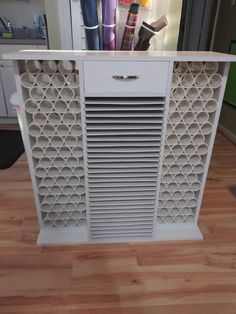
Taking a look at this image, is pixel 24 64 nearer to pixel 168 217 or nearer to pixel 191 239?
pixel 168 217

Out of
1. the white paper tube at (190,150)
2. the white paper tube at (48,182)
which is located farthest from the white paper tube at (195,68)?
the white paper tube at (48,182)

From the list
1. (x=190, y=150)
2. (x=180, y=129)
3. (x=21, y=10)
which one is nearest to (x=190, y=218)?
(x=190, y=150)

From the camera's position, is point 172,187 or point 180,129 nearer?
point 180,129

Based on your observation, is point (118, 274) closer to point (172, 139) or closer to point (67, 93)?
point (172, 139)

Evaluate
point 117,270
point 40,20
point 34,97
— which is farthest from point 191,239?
point 40,20

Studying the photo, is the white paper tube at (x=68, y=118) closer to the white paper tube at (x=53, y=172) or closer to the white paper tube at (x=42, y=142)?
the white paper tube at (x=42, y=142)

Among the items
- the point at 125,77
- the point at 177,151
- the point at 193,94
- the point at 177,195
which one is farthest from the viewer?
the point at 177,195

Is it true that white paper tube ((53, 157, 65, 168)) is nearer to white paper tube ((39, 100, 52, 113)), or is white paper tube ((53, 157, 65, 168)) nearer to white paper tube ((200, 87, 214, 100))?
white paper tube ((39, 100, 52, 113))

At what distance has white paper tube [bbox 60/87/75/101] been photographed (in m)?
0.98

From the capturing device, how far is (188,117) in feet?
3.54

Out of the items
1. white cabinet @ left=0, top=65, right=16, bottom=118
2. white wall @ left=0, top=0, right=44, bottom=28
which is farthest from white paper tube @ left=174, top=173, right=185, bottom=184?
white wall @ left=0, top=0, right=44, bottom=28

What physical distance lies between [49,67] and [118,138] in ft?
1.23

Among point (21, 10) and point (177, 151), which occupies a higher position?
point (21, 10)

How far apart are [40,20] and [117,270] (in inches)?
101
